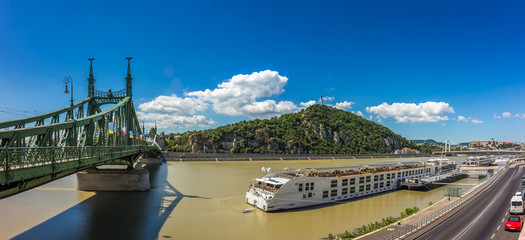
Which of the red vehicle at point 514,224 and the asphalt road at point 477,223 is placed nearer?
the asphalt road at point 477,223

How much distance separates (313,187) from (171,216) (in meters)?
14.4

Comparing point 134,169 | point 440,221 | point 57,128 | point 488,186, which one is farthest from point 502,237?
point 134,169

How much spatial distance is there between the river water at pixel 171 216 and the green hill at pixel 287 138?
99.2 m

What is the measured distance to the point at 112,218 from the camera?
81.6 feet

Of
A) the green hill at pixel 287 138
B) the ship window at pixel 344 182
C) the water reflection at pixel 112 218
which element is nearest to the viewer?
the water reflection at pixel 112 218

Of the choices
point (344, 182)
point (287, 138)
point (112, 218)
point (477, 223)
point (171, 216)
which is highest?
point (287, 138)

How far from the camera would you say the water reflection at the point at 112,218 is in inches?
811

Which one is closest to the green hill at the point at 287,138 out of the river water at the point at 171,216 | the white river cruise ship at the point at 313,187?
the river water at the point at 171,216

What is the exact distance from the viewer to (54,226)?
22141 mm

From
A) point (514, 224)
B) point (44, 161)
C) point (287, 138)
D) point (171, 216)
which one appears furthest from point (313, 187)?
point (287, 138)

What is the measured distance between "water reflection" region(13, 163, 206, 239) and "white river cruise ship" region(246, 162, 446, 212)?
946 centimetres

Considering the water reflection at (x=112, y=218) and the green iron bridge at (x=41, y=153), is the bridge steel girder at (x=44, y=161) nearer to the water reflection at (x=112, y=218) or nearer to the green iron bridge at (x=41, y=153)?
the green iron bridge at (x=41, y=153)

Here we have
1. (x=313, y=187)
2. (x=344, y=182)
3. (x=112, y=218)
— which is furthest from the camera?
(x=344, y=182)

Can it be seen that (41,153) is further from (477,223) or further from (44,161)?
(477,223)
